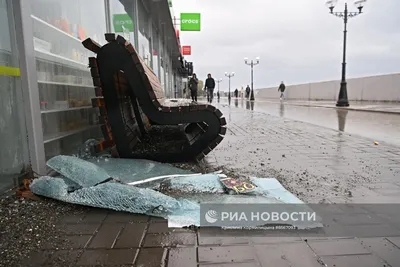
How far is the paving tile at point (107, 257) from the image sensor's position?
1927 millimetres

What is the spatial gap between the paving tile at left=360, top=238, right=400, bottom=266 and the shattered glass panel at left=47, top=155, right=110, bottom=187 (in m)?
2.33

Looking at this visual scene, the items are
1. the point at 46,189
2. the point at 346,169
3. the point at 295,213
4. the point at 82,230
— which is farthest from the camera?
the point at 346,169

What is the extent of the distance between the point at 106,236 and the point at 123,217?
33cm

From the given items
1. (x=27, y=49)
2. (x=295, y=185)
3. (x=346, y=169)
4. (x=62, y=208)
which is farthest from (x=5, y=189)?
(x=346, y=169)

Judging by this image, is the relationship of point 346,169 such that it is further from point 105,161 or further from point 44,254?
point 44,254

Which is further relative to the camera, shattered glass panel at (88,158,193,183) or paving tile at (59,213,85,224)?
shattered glass panel at (88,158,193,183)

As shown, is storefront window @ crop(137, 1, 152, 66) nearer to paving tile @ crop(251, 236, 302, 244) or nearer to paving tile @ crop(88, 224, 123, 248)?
paving tile @ crop(88, 224, 123, 248)

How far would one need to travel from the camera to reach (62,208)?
270 cm

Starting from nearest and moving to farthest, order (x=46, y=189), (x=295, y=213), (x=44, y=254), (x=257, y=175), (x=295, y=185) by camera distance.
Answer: (x=44, y=254), (x=295, y=213), (x=46, y=189), (x=295, y=185), (x=257, y=175)

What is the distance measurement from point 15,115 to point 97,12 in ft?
11.1

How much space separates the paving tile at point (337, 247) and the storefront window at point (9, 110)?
2.74 metres

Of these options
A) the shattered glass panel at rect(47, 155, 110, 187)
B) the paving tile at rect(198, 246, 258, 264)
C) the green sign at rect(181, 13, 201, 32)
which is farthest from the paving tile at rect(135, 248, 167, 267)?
the green sign at rect(181, 13, 201, 32)

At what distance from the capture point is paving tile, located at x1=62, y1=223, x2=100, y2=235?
7.55ft

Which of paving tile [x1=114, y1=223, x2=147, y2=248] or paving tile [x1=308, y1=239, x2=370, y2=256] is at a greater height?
paving tile [x1=114, y1=223, x2=147, y2=248]
